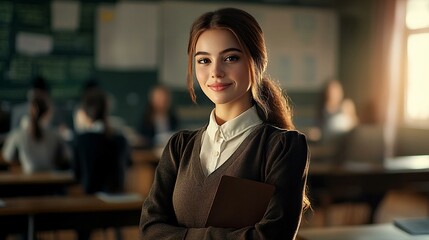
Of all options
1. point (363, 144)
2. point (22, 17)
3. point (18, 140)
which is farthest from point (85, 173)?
point (22, 17)

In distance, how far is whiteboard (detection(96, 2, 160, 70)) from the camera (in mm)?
7430

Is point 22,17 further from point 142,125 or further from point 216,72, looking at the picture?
point 216,72

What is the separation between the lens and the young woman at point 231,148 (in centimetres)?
154

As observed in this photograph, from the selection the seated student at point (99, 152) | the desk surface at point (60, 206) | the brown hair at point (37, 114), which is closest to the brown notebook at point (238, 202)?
the desk surface at point (60, 206)

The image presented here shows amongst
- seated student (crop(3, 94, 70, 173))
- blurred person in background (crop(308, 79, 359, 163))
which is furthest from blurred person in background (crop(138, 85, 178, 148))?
seated student (crop(3, 94, 70, 173))

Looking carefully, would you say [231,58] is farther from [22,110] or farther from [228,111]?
[22,110]

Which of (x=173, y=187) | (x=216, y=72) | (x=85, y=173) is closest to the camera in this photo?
(x=216, y=72)

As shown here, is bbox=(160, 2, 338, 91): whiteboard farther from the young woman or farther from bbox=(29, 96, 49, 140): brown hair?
the young woman

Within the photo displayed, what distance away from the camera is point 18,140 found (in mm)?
4816

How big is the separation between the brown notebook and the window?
20.5ft

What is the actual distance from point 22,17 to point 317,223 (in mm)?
3851

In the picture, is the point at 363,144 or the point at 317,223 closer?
the point at 363,144

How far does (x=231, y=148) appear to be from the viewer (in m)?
1.65

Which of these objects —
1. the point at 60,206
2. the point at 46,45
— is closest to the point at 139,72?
the point at 46,45
